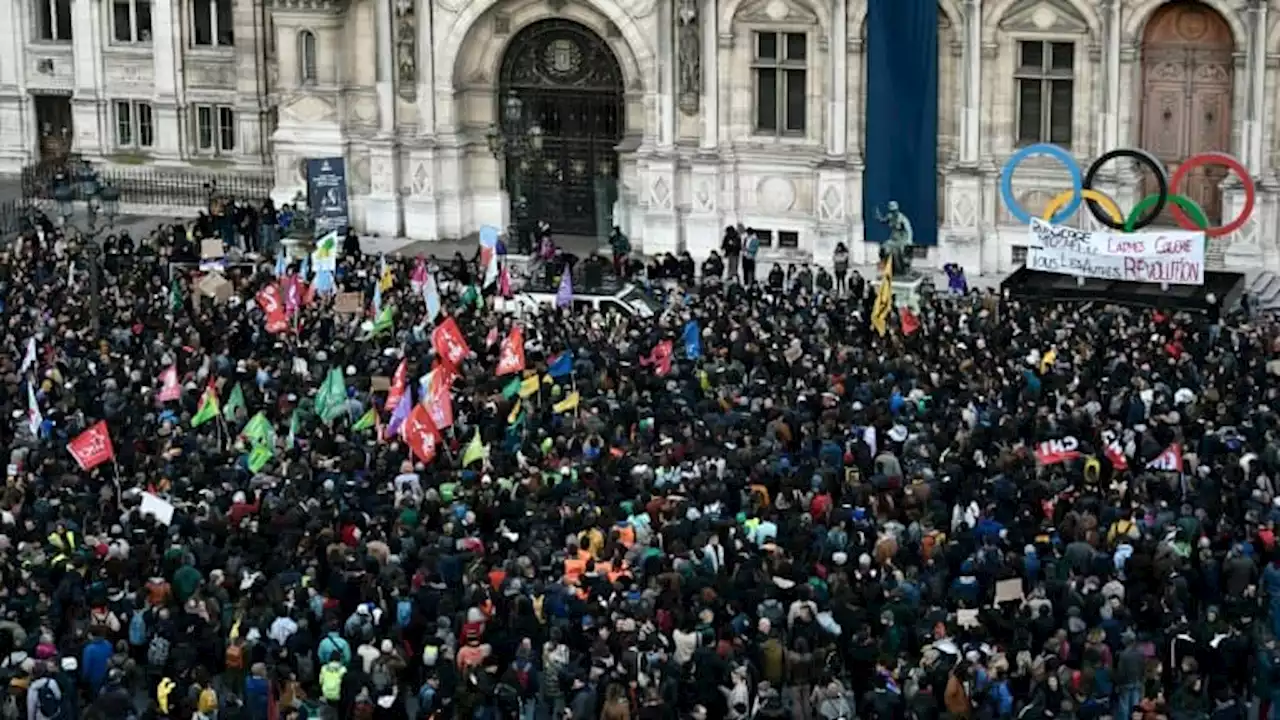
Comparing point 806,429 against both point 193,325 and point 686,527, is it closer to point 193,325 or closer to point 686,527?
point 686,527


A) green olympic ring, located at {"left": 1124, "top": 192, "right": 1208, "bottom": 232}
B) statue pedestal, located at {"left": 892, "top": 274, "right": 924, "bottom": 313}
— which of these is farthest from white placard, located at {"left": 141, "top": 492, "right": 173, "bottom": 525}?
green olympic ring, located at {"left": 1124, "top": 192, "right": 1208, "bottom": 232}

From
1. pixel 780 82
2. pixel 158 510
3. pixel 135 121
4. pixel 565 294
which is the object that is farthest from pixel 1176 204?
pixel 135 121

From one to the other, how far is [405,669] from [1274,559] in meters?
11.1

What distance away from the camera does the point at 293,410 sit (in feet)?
133

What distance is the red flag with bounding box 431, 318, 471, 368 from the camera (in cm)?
4262

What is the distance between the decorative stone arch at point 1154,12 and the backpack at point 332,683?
2895 cm

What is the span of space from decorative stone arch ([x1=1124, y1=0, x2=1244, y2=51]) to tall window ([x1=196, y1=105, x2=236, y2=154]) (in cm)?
2291

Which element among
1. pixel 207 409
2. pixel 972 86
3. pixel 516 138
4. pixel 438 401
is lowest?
pixel 207 409

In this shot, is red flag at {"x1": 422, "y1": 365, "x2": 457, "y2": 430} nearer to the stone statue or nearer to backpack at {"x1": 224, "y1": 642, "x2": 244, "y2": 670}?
backpack at {"x1": 224, "y1": 642, "x2": 244, "y2": 670}

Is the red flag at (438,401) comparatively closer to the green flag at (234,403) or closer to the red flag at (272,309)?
the green flag at (234,403)

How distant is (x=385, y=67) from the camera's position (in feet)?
192

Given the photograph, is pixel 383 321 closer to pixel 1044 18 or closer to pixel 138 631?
pixel 138 631

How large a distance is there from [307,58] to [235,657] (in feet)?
102

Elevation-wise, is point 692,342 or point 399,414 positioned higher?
point 692,342
